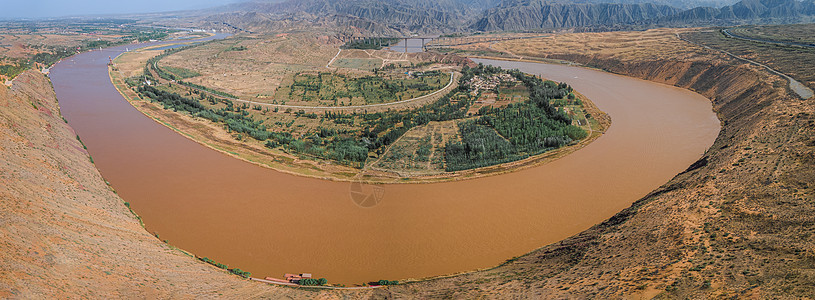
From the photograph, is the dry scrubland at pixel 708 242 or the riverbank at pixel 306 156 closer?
the dry scrubland at pixel 708 242

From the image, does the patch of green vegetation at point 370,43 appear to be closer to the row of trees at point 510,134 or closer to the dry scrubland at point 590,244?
the row of trees at point 510,134

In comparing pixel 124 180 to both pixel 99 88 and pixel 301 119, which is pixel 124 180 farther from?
Answer: pixel 99 88

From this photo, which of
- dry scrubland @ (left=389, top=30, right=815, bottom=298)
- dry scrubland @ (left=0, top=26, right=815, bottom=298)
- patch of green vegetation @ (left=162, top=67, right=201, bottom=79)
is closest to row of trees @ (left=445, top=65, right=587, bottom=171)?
dry scrubland @ (left=389, top=30, right=815, bottom=298)

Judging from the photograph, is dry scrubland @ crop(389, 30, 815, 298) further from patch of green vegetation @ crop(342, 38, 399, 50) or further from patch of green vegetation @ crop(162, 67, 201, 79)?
patch of green vegetation @ crop(342, 38, 399, 50)

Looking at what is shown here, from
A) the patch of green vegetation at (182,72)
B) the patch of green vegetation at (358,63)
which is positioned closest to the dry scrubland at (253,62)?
the patch of green vegetation at (182,72)

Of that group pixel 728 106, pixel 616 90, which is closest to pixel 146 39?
pixel 616 90

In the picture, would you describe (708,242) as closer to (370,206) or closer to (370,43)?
(370,206)
